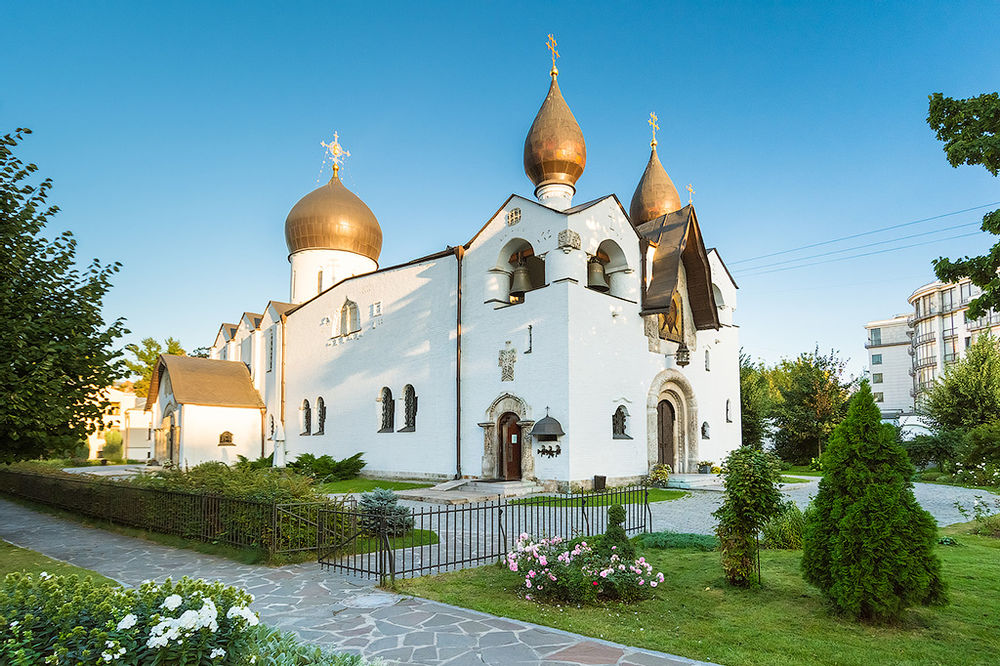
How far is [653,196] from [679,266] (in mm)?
5819

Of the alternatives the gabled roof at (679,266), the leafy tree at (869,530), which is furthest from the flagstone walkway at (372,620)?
the gabled roof at (679,266)

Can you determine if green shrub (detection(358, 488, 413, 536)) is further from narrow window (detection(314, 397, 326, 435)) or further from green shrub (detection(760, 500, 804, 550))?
narrow window (detection(314, 397, 326, 435))

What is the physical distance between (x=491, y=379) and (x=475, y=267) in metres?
3.49

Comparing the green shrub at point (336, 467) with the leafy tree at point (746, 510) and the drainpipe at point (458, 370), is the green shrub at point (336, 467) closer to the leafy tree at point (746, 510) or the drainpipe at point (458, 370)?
the drainpipe at point (458, 370)

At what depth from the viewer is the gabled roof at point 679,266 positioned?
779 inches

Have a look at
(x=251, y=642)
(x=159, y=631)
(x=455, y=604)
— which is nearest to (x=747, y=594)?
(x=455, y=604)

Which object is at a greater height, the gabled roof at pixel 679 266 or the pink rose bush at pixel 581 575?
the gabled roof at pixel 679 266

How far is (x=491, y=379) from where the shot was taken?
19.4 m

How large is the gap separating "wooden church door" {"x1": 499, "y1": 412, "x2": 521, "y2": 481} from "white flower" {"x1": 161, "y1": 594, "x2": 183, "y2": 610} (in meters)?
15.7

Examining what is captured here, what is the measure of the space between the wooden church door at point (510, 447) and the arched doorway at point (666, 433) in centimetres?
473

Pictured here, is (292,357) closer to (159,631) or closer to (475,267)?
(475,267)

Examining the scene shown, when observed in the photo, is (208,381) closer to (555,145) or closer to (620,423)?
(555,145)

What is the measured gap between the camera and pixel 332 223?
102ft

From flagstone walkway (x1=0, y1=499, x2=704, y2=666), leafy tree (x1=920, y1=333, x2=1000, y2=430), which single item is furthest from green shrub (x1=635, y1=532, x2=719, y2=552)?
leafy tree (x1=920, y1=333, x2=1000, y2=430)
